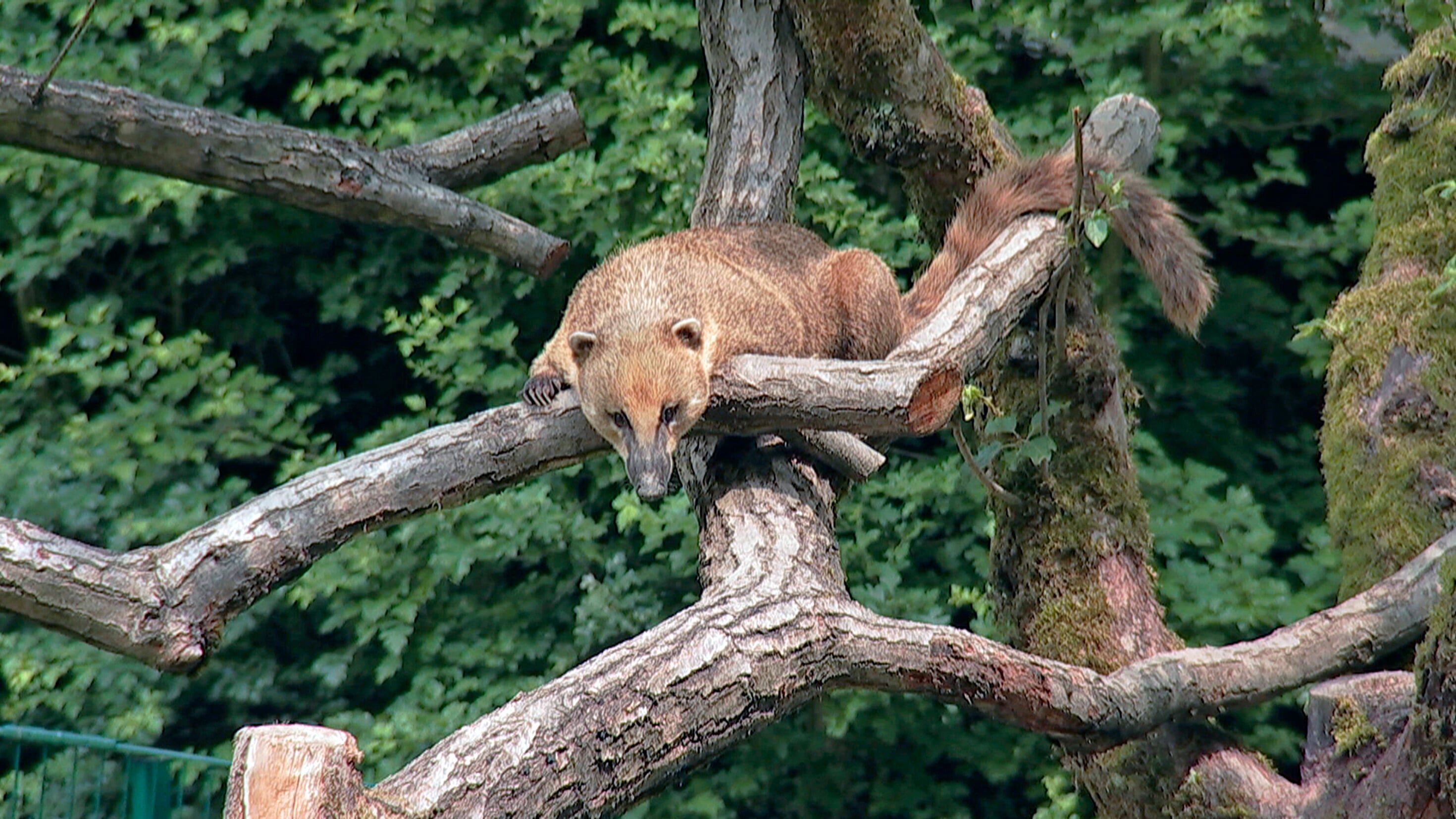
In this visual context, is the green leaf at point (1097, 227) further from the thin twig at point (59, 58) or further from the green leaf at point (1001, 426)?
the thin twig at point (59, 58)

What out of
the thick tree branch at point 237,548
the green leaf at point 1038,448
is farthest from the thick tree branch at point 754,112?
the thick tree branch at point 237,548

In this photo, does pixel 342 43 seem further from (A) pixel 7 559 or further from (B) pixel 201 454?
(A) pixel 7 559

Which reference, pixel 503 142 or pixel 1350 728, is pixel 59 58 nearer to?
pixel 503 142

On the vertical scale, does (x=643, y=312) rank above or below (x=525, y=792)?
above

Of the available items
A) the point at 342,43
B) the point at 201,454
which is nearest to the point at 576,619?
the point at 201,454

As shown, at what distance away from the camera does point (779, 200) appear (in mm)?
4520

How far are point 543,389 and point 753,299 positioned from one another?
2.08ft

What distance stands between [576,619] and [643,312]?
94.5 inches

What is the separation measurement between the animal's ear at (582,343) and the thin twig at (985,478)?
3.18 feet

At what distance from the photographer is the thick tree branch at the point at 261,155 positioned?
3.89 m

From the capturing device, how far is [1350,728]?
3.27m

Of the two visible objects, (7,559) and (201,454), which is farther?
(201,454)

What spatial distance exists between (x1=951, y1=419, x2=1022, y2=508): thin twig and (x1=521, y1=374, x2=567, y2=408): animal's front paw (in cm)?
104

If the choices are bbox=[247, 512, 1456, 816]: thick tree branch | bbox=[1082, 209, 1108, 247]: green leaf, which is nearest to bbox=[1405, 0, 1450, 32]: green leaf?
bbox=[1082, 209, 1108, 247]: green leaf
